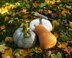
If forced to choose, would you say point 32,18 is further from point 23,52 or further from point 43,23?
point 23,52

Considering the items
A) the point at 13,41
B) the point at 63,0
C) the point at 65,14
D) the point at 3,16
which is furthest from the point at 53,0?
the point at 13,41

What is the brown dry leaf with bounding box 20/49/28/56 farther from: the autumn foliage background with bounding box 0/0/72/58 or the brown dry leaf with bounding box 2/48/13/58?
the brown dry leaf with bounding box 2/48/13/58

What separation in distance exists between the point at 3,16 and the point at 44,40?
132 cm

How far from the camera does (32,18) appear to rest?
4.99 m

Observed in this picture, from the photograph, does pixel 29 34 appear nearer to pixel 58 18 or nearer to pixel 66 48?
pixel 66 48

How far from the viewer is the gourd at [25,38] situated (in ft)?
13.4

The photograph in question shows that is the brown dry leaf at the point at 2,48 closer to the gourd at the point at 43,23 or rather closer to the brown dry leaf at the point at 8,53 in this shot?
the brown dry leaf at the point at 8,53

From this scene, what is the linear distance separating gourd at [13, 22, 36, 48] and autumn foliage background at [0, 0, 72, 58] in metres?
0.09

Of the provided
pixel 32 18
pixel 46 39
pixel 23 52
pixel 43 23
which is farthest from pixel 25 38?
pixel 32 18

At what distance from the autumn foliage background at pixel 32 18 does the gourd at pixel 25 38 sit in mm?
85

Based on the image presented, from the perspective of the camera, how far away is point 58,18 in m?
4.98

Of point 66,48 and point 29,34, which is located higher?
point 29,34

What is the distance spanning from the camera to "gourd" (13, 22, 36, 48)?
409cm

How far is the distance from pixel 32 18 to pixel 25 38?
3.16 feet
